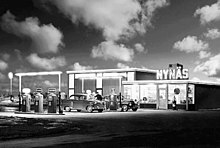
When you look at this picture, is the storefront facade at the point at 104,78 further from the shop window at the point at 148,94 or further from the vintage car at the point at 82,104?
the vintage car at the point at 82,104

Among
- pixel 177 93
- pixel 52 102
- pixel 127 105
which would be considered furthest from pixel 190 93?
pixel 52 102

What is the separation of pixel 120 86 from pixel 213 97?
12.6 metres

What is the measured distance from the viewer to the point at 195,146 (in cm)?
1105

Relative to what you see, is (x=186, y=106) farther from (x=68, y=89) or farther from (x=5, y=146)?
(x=5, y=146)

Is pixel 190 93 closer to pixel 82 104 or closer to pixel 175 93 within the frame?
pixel 175 93

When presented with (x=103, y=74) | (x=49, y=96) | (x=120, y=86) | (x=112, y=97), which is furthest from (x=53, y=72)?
(x=49, y=96)

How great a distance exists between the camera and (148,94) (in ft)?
165

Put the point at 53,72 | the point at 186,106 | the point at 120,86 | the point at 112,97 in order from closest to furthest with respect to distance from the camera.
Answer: the point at 112,97 → the point at 186,106 → the point at 120,86 → the point at 53,72

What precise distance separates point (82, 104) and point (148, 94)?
16.0 m

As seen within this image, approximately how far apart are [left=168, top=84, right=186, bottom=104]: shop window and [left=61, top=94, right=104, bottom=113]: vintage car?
13.7 metres

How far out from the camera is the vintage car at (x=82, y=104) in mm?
35844

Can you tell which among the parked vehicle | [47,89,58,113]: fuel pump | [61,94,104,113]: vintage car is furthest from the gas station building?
[47,89,58,113]: fuel pump

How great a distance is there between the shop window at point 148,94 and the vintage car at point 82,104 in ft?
46.1

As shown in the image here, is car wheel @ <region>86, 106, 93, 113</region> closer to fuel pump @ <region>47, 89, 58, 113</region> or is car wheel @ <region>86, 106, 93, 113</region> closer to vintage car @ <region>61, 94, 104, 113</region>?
vintage car @ <region>61, 94, 104, 113</region>
